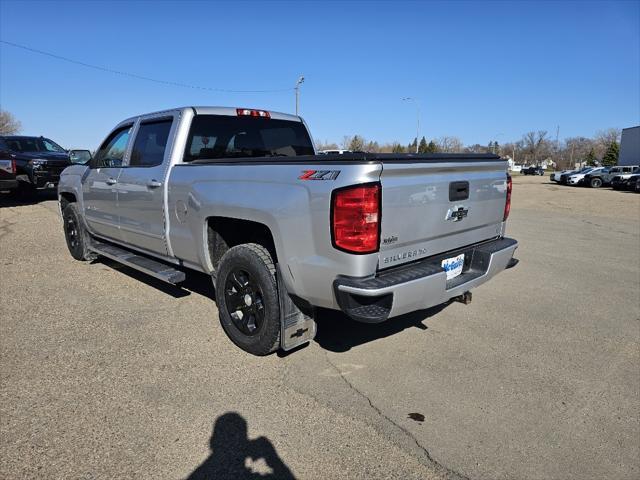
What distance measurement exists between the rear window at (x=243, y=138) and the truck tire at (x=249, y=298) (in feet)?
4.33

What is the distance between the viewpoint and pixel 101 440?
264 cm

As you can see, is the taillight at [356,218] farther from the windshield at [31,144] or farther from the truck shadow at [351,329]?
the windshield at [31,144]

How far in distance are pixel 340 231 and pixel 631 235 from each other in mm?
10676

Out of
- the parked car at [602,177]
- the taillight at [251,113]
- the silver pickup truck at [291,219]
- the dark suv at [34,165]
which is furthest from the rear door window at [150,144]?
the parked car at [602,177]

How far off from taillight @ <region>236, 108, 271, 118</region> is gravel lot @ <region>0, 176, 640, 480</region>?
2.13 meters

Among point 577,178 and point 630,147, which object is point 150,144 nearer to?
point 577,178

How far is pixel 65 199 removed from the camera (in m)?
7.04

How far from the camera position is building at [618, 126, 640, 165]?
54625 mm

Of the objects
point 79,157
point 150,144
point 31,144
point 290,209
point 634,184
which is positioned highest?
point 31,144

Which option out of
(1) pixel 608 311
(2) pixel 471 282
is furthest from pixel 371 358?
(1) pixel 608 311

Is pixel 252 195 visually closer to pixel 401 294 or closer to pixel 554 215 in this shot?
pixel 401 294

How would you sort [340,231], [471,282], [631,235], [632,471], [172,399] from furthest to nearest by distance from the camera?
[631,235]
[471,282]
[172,399]
[340,231]
[632,471]

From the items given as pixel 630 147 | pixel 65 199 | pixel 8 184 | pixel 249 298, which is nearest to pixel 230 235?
pixel 249 298

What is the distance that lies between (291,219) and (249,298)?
94cm
